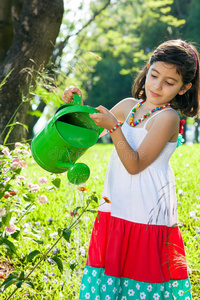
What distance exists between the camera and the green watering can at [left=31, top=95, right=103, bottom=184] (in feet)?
4.88

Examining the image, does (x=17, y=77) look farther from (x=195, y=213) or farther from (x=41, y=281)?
(x=195, y=213)

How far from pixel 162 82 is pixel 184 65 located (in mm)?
141

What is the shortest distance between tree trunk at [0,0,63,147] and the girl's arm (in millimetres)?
1331

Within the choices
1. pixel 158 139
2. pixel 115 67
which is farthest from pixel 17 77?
pixel 115 67

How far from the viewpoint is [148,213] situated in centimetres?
175

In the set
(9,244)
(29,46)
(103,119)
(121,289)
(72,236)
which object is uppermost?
(29,46)

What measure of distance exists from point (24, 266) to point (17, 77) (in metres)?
1.34

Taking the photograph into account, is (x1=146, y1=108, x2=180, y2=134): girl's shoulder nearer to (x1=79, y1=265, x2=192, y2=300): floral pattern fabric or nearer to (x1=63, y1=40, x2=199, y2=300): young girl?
(x1=63, y1=40, x2=199, y2=300): young girl

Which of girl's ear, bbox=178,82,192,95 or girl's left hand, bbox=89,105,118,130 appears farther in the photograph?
girl's ear, bbox=178,82,192,95

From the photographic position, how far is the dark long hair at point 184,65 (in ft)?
5.76

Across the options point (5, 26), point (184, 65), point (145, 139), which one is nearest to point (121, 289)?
point (145, 139)

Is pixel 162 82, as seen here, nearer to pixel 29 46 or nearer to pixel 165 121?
pixel 165 121

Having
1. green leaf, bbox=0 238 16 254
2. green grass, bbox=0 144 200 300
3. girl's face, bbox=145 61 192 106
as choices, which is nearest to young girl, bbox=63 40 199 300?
girl's face, bbox=145 61 192 106

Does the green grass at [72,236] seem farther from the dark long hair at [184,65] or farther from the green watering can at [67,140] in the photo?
the dark long hair at [184,65]
